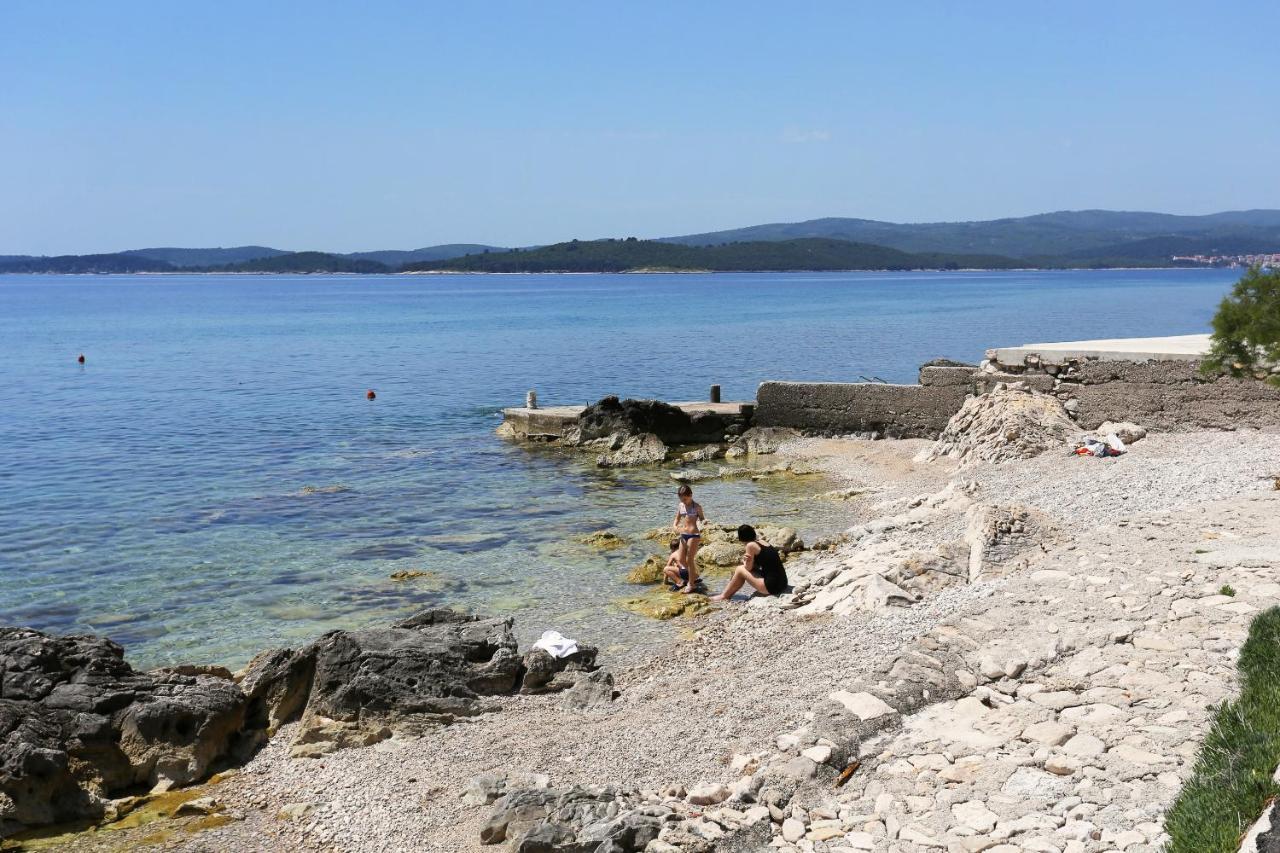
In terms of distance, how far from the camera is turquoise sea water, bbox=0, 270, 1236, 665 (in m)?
15.0

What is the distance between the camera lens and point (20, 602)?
15211 millimetres

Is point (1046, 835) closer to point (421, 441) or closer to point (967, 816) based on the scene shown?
point (967, 816)

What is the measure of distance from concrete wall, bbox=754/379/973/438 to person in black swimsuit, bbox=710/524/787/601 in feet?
38.5

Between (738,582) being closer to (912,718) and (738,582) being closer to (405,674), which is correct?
(405,674)

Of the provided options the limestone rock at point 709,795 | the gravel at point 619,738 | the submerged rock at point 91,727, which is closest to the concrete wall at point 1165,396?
the gravel at point 619,738

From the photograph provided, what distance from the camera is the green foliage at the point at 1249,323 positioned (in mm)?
14281

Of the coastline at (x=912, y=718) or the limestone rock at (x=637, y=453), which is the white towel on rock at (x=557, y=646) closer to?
the coastline at (x=912, y=718)

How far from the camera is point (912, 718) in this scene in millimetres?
7965

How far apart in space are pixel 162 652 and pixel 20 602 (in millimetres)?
3534

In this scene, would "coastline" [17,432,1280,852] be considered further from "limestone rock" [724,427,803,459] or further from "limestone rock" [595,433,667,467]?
"limestone rock" [724,427,803,459]

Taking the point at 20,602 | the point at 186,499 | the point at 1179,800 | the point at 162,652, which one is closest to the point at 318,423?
the point at 186,499

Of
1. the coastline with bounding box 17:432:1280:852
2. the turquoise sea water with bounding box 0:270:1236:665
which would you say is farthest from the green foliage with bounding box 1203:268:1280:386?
the turquoise sea water with bounding box 0:270:1236:665

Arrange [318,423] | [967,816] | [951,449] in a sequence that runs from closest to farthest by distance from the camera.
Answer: [967,816], [951,449], [318,423]

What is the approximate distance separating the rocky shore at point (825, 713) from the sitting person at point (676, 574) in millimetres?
1303
